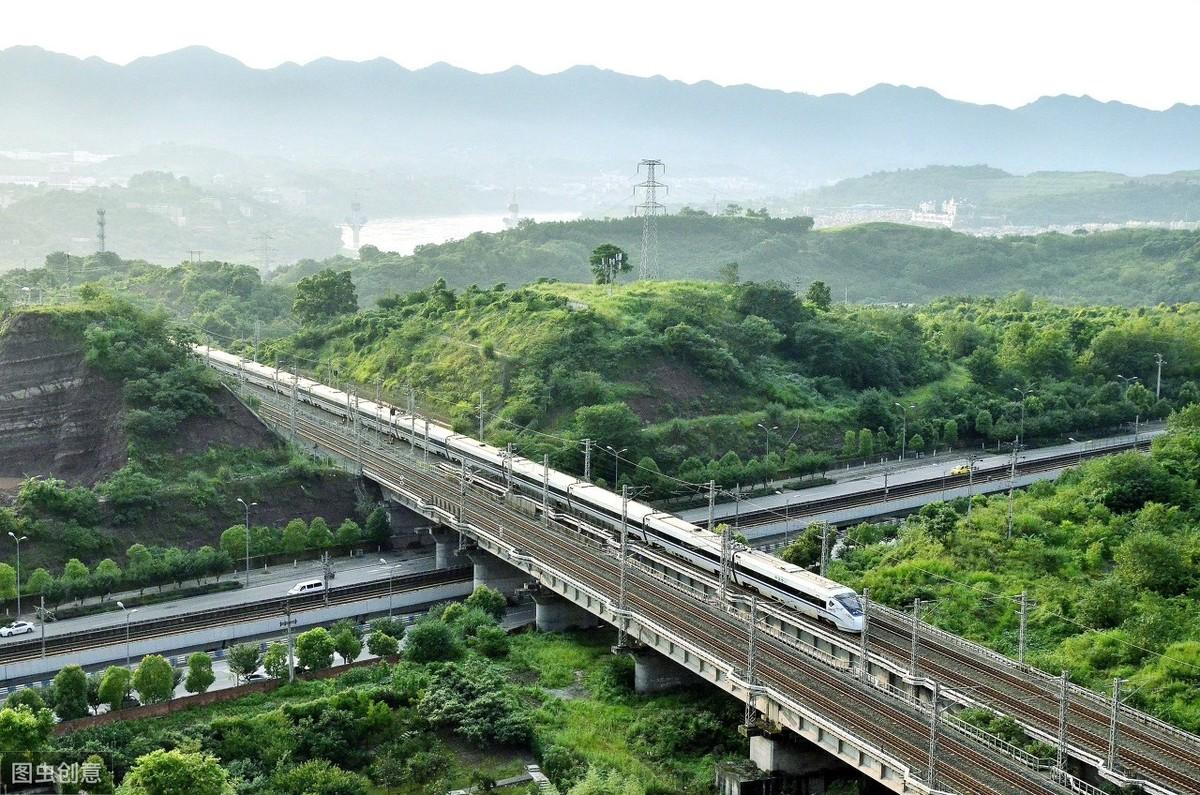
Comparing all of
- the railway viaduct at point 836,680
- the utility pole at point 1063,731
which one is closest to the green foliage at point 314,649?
the railway viaduct at point 836,680

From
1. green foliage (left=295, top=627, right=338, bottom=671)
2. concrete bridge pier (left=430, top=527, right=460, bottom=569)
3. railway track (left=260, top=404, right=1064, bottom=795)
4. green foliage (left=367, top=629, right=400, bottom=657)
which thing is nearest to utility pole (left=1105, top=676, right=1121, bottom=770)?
railway track (left=260, top=404, right=1064, bottom=795)

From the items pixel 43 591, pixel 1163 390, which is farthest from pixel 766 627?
pixel 1163 390

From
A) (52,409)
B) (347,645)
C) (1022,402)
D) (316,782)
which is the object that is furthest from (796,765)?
(1022,402)

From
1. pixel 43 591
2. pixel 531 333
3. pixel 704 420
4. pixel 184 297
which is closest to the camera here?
pixel 43 591

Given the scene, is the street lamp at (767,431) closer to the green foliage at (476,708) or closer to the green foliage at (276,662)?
the green foliage at (476,708)

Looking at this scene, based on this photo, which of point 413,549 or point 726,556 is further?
point 413,549

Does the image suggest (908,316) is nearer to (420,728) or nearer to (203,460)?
(203,460)
